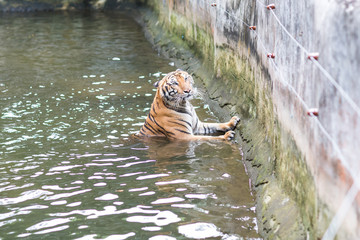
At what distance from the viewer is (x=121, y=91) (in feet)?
30.9

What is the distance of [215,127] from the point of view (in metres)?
7.18

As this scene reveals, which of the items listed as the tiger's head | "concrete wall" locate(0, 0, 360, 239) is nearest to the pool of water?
"concrete wall" locate(0, 0, 360, 239)

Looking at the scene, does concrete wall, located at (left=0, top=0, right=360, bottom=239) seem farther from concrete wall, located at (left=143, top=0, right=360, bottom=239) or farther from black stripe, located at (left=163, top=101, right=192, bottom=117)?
black stripe, located at (left=163, top=101, right=192, bottom=117)

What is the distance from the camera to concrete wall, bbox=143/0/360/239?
3188 mm

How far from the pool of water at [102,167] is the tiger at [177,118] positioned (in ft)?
0.55

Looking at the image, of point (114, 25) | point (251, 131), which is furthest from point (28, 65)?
point (251, 131)

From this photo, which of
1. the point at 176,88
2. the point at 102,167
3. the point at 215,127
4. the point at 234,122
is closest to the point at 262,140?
the point at 234,122

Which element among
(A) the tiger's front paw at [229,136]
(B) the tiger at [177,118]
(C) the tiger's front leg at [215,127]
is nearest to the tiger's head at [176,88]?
(B) the tiger at [177,118]

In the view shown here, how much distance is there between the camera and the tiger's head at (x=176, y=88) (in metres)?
6.96

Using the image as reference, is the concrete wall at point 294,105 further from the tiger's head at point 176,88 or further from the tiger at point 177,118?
the tiger's head at point 176,88

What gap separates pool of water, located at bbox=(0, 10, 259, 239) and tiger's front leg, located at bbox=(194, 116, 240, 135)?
0.36 m

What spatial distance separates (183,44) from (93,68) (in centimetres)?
195

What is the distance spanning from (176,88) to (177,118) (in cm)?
38

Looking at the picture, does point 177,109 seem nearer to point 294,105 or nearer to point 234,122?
point 234,122
